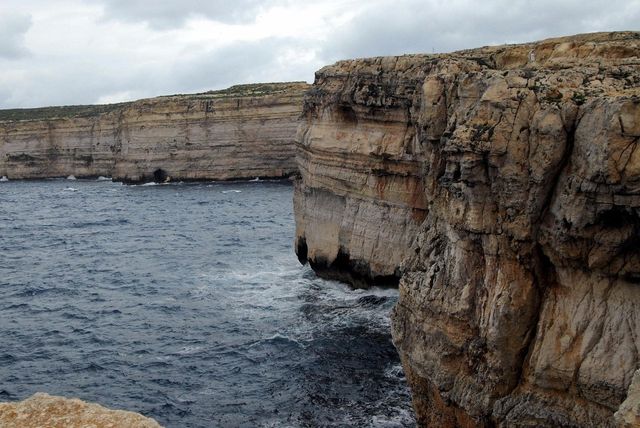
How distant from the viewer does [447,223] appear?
18.5 metres

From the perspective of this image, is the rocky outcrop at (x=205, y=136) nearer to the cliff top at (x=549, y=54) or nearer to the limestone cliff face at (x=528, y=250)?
the cliff top at (x=549, y=54)

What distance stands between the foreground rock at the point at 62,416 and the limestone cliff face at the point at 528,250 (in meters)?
8.10

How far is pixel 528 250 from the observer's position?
15.7 m

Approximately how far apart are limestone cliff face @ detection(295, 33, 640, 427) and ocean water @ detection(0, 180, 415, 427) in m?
4.24

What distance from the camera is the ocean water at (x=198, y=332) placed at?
2261cm

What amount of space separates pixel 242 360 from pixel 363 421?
23.1ft

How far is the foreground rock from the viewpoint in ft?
31.0

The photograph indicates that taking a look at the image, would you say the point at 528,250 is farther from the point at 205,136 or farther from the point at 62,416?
the point at 205,136

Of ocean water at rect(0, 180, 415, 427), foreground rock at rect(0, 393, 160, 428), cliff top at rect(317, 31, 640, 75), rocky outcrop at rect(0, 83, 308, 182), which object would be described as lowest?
ocean water at rect(0, 180, 415, 427)

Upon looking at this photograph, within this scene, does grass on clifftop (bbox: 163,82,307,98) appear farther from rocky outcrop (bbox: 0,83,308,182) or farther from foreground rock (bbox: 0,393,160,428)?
foreground rock (bbox: 0,393,160,428)

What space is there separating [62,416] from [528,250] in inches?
411

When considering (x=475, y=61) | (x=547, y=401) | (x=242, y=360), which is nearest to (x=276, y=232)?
(x=242, y=360)

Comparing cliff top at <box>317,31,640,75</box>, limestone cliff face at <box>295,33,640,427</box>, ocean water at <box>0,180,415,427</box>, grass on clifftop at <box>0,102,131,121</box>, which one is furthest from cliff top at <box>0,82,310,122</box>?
limestone cliff face at <box>295,33,640,427</box>

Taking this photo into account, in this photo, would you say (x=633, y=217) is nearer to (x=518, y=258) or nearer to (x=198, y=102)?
(x=518, y=258)
